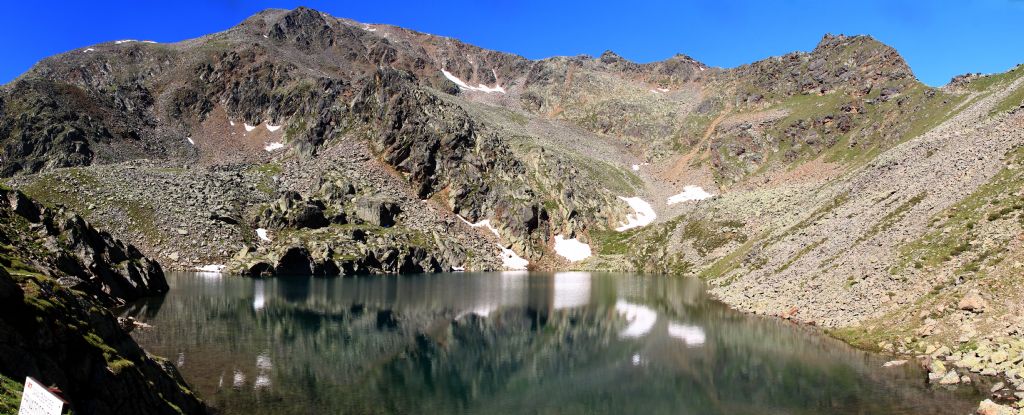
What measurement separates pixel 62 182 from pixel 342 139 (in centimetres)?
7214

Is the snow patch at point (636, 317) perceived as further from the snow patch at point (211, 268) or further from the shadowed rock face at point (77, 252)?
the snow patch at point (211, 268)

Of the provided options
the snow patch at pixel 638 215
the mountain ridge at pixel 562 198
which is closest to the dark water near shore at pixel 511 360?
the mountain ridge at pixel 562 198

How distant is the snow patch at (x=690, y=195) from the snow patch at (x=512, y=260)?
59.8 m

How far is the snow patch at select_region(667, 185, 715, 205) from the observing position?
625 ft

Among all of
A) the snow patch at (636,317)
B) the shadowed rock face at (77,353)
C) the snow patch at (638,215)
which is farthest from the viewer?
the snow patch at (638,215)

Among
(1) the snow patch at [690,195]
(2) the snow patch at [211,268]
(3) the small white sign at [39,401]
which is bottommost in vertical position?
(2) the snow patch at [211,268]

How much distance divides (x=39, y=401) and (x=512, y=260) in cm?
15127

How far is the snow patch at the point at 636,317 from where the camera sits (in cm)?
5940

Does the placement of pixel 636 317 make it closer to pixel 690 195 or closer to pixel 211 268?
pixel 211 268

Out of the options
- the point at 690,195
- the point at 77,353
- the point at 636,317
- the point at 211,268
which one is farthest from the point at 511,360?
the point at 690,195

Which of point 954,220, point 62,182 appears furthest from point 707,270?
point 62,182

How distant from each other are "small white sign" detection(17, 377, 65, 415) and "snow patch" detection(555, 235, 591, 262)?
15689 cm

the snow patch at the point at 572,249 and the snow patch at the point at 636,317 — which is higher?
the snow patch at the point at 572,249

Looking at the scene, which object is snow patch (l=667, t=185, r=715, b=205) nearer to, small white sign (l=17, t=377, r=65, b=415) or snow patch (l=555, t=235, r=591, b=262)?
snow patch (l=555, t=235, r=591, b=262)
